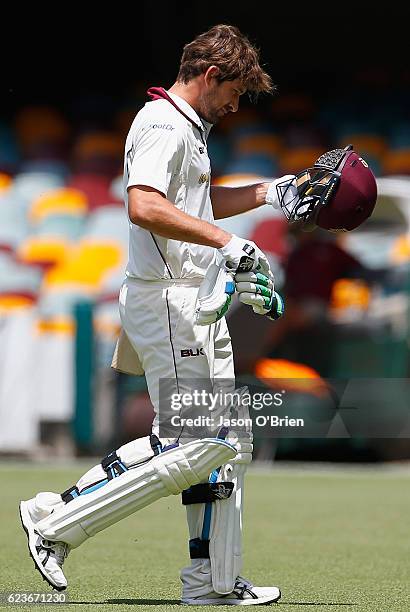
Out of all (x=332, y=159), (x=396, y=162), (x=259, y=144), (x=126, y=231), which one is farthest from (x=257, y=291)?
(x=259, y=144)

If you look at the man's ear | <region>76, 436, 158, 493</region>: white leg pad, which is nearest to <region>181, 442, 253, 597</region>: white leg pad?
<region>76, 436, 158, 493</region>: white leg pad

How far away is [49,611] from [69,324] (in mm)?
7316

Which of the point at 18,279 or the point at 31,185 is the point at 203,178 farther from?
the point at 31,185

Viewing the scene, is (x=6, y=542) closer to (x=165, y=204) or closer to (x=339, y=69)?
(x=165, y=204)

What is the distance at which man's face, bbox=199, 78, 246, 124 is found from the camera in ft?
14.2

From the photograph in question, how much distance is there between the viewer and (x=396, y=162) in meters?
15.3

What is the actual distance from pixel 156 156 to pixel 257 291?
0.54m

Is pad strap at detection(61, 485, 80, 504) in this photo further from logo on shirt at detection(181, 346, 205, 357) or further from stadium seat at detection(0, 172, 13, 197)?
stadium seat at detection(0, 172, 13, 197)

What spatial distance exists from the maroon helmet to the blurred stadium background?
→ 5310 mm

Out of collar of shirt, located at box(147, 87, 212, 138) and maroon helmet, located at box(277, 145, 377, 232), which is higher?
collar of shirt, located at box(147, 87, 212, 138)

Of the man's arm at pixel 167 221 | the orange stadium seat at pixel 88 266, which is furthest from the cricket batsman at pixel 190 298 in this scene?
the orange stadium seat at pixel 88 266

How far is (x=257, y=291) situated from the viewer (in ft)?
13.4

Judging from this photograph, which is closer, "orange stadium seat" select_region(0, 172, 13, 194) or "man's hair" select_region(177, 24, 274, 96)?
"man's hair" select_region(177, 24, 274, 96)

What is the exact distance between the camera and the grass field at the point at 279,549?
177 inches
